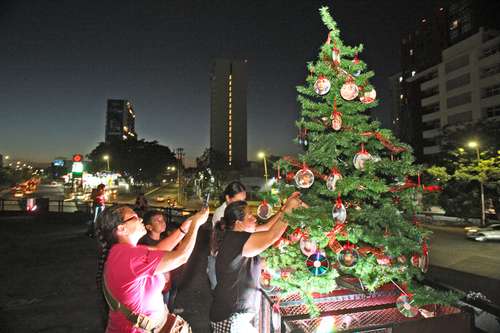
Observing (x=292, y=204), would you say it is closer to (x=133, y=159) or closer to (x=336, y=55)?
(x=336, y=55)

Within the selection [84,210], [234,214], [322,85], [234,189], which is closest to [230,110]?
[84,210]

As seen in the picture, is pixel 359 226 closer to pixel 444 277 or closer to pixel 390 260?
pixel 390 260

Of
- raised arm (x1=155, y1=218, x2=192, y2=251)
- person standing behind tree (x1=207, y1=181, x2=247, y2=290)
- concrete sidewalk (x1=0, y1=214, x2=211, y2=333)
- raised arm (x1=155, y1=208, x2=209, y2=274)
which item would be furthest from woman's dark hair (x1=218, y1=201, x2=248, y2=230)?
concrete sidewalk (x1=0, y1=214, x2=211, y2=333)

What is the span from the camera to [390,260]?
3166 mm

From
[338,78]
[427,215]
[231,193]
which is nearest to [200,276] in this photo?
[231,193]

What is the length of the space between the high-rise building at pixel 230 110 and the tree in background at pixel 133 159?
59.6 meters

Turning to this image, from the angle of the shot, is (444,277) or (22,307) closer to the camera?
(22,307)

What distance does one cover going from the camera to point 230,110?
12094 centimetres

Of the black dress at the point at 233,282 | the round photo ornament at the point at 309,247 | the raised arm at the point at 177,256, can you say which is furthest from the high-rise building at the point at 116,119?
the raised arm at the point at 177,256

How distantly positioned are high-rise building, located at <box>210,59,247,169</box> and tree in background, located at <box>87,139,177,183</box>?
59634 mm

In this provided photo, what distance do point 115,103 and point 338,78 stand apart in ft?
553

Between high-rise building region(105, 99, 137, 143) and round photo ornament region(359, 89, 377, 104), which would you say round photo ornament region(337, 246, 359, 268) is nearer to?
round photo ornament region(359, 89, 377, 104)

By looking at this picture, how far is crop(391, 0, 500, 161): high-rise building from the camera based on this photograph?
130 feet

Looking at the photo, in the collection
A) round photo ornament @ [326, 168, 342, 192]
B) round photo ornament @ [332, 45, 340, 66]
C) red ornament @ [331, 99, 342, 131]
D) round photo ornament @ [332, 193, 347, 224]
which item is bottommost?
round photo ornament @ [332, 193, 347, 224]
